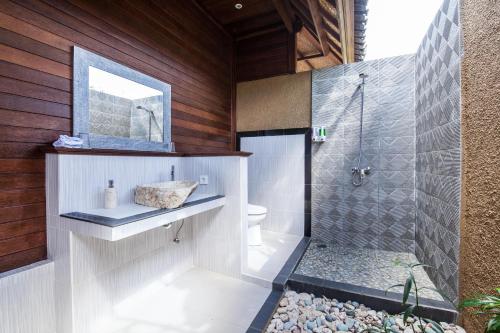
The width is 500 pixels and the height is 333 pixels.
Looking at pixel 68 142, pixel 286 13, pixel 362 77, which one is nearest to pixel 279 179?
pixel 362 77

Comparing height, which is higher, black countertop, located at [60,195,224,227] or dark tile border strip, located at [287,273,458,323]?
black countertop, located at [60,195,224,227]

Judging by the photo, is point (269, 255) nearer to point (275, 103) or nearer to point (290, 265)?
point (290, 265)

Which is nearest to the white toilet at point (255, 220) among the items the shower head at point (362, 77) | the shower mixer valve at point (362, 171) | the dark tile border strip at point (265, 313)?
the dark tile border strip at point (265, 313)

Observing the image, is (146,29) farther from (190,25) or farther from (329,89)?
(329,89)

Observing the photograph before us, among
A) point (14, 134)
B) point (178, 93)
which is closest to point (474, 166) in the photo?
point (178, 93)

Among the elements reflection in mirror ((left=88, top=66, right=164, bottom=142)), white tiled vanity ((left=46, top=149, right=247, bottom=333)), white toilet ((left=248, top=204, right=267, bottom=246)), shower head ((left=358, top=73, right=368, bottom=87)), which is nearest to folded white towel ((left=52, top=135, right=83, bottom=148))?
white tiled vanity ((left=46, top=149, right=247, bottom=333))

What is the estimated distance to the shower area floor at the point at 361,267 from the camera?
2.09 metres

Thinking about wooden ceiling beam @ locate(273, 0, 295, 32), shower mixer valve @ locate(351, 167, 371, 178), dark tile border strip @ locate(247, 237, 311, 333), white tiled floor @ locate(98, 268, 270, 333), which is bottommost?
white tiled floor @ locate(98, 268, 270, 333)

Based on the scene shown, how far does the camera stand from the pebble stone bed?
1.64 metres

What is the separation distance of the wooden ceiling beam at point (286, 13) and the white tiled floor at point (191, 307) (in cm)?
298

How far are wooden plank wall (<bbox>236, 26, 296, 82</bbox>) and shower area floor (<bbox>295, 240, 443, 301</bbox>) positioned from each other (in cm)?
235

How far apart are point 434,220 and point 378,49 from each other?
2.42 metres

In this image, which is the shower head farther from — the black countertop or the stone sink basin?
the black countertop

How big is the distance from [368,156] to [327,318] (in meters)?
1.87
